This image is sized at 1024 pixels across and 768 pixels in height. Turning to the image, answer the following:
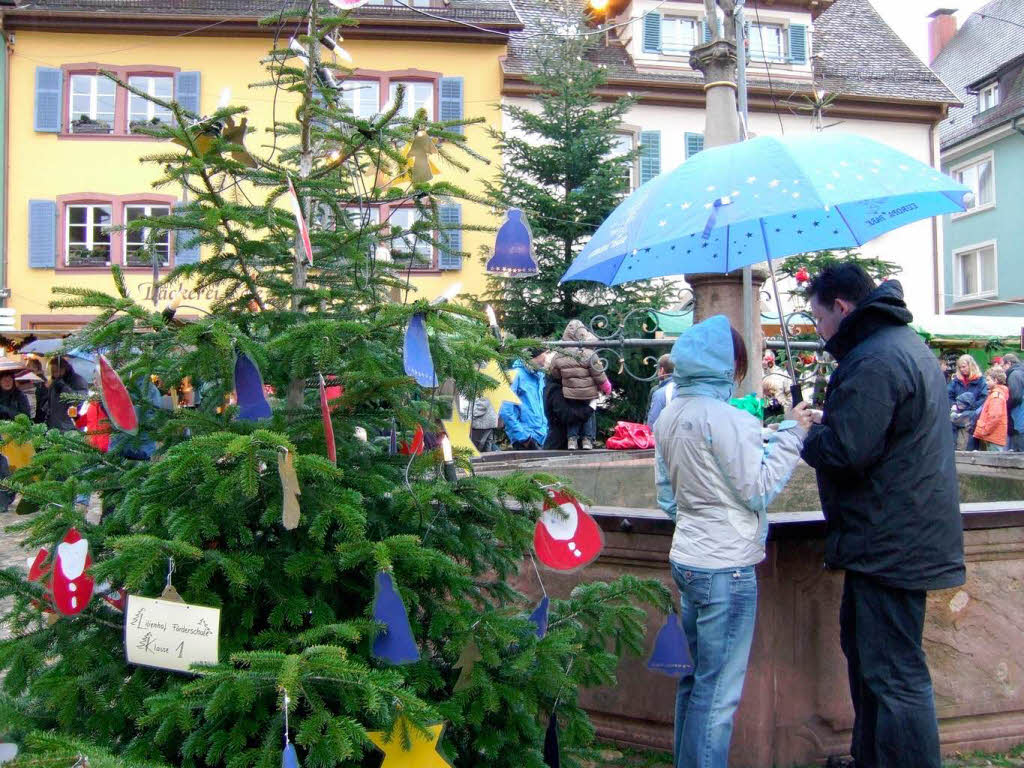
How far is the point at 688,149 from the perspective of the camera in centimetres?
2214

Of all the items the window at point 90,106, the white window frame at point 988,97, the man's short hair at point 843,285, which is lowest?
the man's short hair at point 843,285

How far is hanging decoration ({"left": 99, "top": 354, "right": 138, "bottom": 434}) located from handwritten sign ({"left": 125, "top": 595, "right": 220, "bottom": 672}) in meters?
0.49

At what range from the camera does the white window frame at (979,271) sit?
2947cm

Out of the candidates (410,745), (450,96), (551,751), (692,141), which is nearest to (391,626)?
(410,745)

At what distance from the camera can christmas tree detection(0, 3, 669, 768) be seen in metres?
2.50

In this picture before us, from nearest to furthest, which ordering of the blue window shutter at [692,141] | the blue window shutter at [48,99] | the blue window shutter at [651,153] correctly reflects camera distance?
1. the blue window shutter at [48,99]
2. the blue window shutter at [651,153]
3. the blue window shutter at [692,141]

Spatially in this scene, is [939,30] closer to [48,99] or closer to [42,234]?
[48,99]

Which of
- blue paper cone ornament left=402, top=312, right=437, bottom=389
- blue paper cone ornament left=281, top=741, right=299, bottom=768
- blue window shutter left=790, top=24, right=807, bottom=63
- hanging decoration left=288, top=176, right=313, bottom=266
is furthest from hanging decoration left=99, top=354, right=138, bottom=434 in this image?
blue window shutter left=790, top=24, right=807, bottom=63

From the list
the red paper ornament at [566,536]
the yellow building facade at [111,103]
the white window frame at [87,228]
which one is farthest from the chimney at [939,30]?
the red paper ornament at [566,536]

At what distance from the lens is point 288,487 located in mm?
2486

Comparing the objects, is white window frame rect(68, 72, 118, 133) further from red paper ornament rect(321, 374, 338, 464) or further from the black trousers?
the black trousers

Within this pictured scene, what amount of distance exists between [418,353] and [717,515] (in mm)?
1179

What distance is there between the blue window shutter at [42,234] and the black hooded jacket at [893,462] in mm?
20171

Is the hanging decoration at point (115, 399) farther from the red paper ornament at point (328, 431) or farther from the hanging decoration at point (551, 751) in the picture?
the hanging decoration at point (551, 751)
